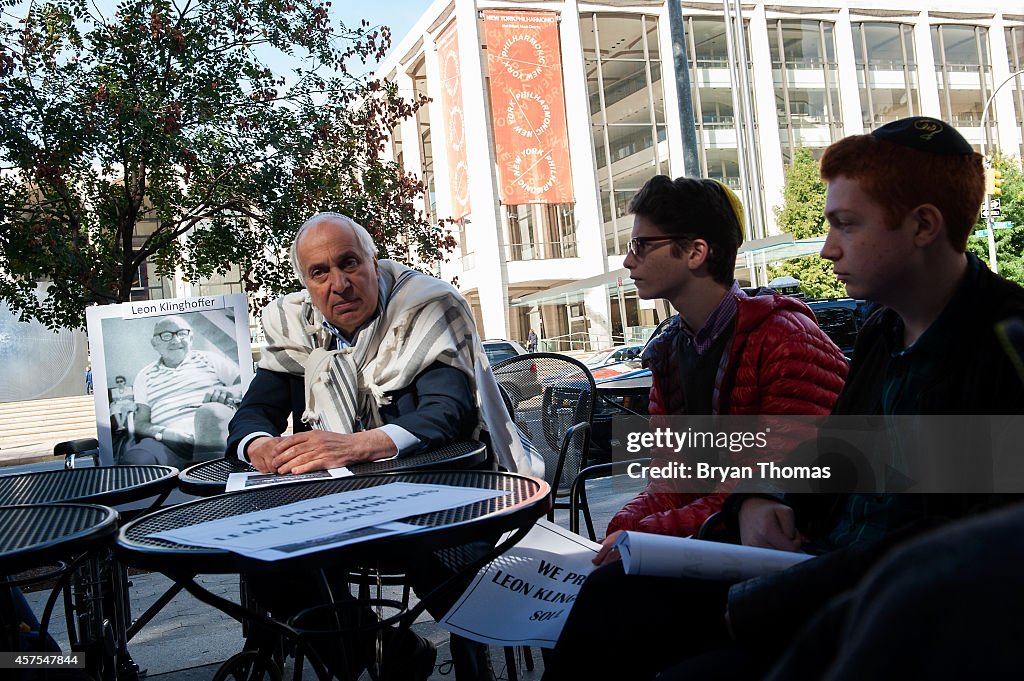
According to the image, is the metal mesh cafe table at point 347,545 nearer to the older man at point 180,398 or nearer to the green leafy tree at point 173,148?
the older man at point 180,398

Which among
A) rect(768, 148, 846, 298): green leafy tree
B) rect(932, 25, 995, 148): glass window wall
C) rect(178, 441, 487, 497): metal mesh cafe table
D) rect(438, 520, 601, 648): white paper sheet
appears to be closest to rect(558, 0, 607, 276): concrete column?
rect(768, 148, 846, 298): green leafy tree

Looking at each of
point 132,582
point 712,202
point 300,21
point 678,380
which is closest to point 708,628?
point 678,380

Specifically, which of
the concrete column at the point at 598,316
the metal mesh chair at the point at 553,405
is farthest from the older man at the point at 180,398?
the concrete column at the point at 598,316

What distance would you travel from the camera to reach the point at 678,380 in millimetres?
2600

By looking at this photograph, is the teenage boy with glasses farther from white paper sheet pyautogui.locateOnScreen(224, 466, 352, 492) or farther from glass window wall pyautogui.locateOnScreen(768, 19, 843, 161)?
glass window wall pyautogui.locateOnScreen(768, 19, 843, 161)

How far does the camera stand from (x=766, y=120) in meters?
45.8

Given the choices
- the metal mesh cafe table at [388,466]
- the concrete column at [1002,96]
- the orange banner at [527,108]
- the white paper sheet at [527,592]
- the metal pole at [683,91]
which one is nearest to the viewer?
the white paper sheet at [527,592]

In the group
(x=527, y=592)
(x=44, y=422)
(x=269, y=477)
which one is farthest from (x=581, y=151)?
(x=527, y=592)

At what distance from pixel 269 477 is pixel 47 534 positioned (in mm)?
668

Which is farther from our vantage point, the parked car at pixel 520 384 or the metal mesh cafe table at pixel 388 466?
the parked car at pixel 520 384

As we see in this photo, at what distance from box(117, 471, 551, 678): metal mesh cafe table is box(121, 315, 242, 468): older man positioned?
3025mm

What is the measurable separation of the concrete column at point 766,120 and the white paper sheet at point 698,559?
149 ft

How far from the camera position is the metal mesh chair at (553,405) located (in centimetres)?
384

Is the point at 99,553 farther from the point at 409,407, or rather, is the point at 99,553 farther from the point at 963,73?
the point at 963,73
